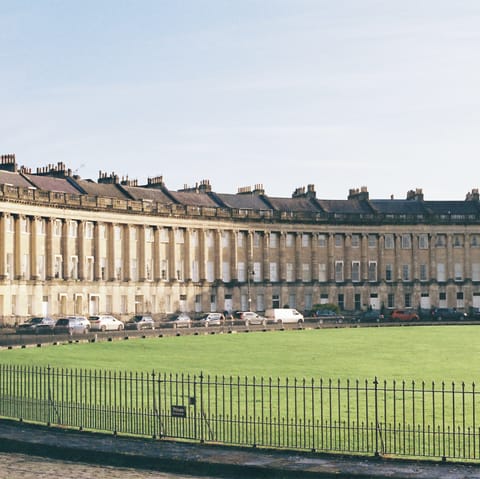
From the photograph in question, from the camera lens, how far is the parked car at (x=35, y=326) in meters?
59.1

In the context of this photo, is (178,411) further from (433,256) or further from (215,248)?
(433,256)

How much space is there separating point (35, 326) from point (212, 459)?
47.7 metres

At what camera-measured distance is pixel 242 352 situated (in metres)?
51.5

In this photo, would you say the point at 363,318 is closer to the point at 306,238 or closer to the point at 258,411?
the point at 306,238

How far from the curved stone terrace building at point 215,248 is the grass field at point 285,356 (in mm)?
24049

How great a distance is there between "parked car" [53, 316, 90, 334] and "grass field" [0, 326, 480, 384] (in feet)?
13.6

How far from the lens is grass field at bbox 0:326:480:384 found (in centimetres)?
4009

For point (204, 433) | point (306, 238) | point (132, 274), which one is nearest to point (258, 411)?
point (204, 433)

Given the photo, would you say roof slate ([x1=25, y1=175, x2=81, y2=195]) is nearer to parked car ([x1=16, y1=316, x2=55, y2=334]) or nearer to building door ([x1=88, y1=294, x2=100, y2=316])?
building door ([x1=88, y1=294, x2=100, y2=316])

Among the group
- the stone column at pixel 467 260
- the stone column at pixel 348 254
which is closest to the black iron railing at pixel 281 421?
the stone column at pixel 348 254

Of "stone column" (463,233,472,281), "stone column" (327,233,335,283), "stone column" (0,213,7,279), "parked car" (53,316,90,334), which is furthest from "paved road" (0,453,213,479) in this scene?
"stone column" (463,233,472,281)

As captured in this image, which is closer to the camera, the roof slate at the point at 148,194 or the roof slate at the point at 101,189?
the roof slate at the point at 101,189

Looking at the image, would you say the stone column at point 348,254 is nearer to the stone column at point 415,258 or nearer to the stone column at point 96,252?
the stone column at point 415,258

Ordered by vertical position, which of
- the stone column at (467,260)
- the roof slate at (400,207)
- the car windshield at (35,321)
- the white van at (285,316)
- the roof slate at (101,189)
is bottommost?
the white van at (285,316)
